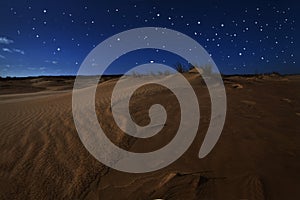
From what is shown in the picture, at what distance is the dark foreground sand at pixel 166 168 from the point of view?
2123 millimetres

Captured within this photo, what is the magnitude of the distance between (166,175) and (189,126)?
4.39 feet

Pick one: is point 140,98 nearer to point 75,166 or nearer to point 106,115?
point 106,115

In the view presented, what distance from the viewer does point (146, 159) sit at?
2.78 m

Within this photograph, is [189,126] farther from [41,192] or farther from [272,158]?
[41,192]

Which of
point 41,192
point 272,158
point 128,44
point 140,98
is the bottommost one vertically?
point 41,192

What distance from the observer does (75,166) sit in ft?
8.66

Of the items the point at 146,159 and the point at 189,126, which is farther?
the point at 189,126

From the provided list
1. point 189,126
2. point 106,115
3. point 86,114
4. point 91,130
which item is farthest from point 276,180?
point 86,114

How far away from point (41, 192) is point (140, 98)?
3298mm

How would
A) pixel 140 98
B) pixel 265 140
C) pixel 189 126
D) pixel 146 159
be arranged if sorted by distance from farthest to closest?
pixel 140 98
pixel 189 126
pixel 265 140
pixel 146 159

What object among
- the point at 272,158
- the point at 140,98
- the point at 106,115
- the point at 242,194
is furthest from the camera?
the point at 140,98

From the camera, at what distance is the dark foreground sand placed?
2.12 meters

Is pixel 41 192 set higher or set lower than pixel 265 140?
lower

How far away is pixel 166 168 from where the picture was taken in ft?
8.33
